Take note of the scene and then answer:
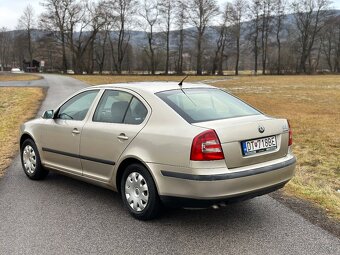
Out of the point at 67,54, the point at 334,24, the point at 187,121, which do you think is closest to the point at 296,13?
the point at 334,24

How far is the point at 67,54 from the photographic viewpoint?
82125 millimetres

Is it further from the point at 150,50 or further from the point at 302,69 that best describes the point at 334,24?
the point at 150,50

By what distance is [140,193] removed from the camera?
15.5ft

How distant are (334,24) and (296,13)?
8.09 metres

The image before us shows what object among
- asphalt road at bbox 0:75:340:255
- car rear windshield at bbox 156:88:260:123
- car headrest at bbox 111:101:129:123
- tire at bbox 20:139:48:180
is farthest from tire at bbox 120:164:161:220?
tire at bbox 20:139:48:180

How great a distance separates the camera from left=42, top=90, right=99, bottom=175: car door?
5.57 metres

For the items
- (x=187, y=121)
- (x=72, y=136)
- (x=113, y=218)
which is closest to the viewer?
(x=187, y=121)

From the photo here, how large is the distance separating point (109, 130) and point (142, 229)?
122cm

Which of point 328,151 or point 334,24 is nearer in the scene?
point 328,151

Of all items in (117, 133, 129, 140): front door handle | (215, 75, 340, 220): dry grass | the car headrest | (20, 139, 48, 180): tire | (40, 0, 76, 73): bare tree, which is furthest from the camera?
(40, 0, 76, 73): bare tree

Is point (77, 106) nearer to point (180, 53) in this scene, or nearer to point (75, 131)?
point (75, 131)

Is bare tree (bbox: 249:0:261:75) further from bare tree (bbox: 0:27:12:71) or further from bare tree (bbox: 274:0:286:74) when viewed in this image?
bare tree (bbox: 0:27:12:71)

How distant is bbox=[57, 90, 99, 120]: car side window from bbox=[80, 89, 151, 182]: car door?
25 centimetres

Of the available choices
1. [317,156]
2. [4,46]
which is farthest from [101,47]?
[317,156]
